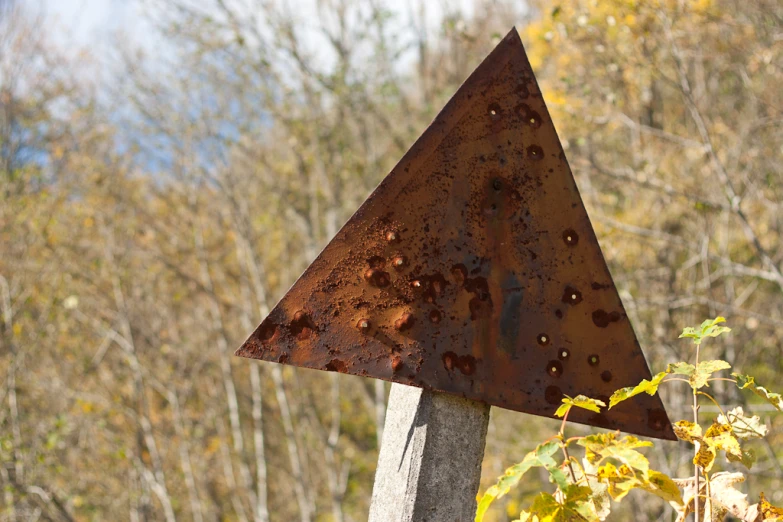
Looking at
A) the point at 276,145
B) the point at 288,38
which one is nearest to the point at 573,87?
the point at 288,38

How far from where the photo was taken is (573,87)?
241 inches

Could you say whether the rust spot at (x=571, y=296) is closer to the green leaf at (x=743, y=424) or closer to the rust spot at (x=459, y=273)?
the rust spot at (x=459, y=273)

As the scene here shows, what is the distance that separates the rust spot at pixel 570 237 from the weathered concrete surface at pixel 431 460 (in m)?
0.37

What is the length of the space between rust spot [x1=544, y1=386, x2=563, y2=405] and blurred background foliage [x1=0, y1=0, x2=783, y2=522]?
185 inches

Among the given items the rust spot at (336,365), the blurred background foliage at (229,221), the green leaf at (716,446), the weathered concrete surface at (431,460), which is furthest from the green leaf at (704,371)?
the blurred background foliage at (229,221)

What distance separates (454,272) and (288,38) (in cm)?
730

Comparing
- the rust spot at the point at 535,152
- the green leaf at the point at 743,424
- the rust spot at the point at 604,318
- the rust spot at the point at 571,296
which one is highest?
the rust spot at the point at 535,152

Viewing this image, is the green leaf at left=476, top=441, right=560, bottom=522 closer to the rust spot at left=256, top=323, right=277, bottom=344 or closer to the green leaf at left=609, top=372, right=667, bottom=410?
the green leaf at left=609, top=372, right=667, bottom=410

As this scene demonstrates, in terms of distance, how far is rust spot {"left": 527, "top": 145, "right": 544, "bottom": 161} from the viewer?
1.37m

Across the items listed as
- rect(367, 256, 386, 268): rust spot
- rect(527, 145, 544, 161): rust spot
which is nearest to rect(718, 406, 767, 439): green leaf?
rect(527, 145, 544, 161): rust spot

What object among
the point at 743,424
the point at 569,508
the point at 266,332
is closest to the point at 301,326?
the point at 266,332

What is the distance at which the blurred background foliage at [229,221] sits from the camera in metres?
6.37

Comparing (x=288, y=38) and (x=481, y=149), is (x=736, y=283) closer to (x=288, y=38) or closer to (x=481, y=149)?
(x=288, y=38)

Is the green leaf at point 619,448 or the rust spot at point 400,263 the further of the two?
the rust spot at point 400,263
